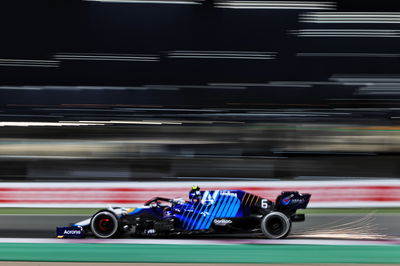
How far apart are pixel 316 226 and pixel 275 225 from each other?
139cm

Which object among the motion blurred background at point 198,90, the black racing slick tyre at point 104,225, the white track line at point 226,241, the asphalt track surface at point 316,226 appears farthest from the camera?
the motion blurred background at point 198,90

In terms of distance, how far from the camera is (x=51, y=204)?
8.62 m

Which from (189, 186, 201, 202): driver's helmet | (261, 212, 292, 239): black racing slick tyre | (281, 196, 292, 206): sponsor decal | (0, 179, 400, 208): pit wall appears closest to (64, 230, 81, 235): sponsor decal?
(189, 186, 201, 202): driver's helmet

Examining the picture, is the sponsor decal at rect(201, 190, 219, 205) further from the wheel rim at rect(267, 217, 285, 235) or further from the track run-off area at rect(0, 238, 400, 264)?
the wheel rim at rect(267, 217, 285, 235)

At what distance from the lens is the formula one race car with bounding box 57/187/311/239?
18.1ft

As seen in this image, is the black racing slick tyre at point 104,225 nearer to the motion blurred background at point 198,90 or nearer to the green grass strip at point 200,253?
the green grass strip at point 200,253

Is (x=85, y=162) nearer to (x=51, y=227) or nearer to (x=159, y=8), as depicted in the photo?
(x=51, y=227)

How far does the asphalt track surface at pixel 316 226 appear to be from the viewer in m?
6.07

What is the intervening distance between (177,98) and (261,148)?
388 cm

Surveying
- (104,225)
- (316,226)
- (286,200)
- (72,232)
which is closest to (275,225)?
(286,200)

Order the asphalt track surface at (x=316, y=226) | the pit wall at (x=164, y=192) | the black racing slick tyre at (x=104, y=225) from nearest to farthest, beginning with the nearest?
the black racing slick tyre at (x=104, y=225) → the asphalt track surface at (x=316, y=226) → the pit wall at (x=164, y=192)

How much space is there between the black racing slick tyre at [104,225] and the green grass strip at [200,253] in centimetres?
30

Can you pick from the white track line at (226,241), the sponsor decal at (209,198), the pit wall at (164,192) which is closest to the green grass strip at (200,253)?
the white track line at (226,241)

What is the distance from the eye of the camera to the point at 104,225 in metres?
5.68
